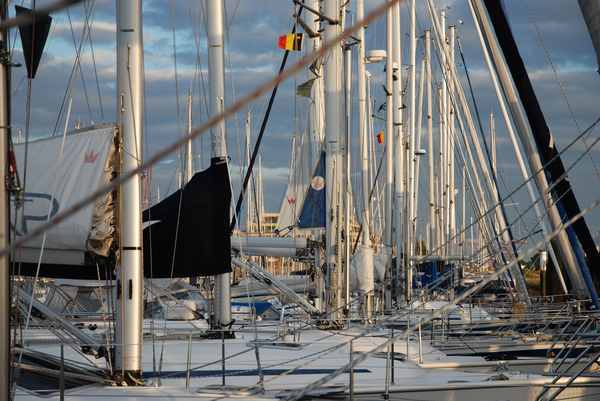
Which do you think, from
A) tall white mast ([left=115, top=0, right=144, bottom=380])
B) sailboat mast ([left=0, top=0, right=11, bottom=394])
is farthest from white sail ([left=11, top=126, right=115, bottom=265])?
sailboat mast ([left=0, top=0, right=11, bottom=394])

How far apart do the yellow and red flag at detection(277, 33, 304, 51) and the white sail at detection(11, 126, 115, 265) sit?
9.10 meters

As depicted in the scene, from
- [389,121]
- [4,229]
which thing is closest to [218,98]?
[4,229]

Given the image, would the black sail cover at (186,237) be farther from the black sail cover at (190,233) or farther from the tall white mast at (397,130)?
the tall white mast at (397,130)

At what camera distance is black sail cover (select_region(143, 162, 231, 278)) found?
39.0ft

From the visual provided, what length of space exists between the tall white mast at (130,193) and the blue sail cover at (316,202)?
34.8 ft

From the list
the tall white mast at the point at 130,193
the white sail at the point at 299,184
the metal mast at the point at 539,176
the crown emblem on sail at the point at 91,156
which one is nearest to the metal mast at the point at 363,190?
the white sail at the point at 299,184

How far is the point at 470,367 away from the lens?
1380cm

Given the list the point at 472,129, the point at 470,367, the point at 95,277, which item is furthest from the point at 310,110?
the point at 95,277

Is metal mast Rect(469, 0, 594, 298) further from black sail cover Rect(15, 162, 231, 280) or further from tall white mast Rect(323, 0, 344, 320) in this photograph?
tall white mast Rect(323, 0, 344, 320)

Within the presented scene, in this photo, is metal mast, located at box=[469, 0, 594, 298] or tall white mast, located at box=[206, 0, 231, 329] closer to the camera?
metal mast, located at box=[469, 0, 594, 298]

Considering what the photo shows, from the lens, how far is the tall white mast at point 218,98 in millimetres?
15102

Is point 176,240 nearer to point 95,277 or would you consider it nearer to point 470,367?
point 95,277

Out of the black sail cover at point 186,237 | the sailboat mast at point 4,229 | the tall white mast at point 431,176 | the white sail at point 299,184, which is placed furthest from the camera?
the tall white mast at point 431,176

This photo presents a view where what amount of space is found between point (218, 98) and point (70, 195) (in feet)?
17.7
